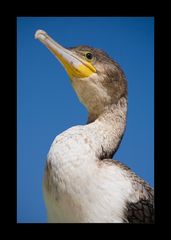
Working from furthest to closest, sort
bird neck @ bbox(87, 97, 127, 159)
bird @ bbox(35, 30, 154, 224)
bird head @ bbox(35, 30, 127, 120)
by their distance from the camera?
bird head @ bbox(35, 30, 127, 120) → bird neck @ bbox(87, 97, 127, 159) → bird @ bbox(35, 30, 154, 224)

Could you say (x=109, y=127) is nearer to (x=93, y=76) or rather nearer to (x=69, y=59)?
(x=93, y=76)

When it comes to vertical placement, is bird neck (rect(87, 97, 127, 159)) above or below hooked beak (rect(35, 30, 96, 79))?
below

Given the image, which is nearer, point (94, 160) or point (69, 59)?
point (94, 160)

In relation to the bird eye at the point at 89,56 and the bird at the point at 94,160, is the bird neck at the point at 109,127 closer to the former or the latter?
the bird at the point at 94,160

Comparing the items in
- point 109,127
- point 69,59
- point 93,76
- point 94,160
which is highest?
point 69,59

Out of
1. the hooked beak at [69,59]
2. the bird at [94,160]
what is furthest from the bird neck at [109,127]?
the hooked beak at [69,59]

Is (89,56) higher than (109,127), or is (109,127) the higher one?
(89,56)

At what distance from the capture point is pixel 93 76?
10.8 feet

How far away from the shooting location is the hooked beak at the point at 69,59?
3152 millimetres

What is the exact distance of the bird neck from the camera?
310cm

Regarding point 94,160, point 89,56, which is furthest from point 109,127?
point 89,56

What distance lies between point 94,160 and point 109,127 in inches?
16.2

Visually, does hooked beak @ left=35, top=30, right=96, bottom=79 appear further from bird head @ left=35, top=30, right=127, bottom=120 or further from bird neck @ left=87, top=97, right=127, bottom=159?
bird neck @ left=87, top=97, right=127, bottom=159

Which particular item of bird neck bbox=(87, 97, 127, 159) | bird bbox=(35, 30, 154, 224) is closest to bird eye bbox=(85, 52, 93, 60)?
bird bbox=(35, 30, 154, 224)
